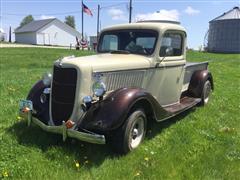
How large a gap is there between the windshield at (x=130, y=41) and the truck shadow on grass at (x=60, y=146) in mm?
1522

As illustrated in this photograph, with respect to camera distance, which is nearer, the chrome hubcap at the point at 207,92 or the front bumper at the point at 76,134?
the front bumper at the point at 76,134

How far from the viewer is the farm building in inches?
2579

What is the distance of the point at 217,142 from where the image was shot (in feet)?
19.5

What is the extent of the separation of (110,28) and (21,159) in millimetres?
3237

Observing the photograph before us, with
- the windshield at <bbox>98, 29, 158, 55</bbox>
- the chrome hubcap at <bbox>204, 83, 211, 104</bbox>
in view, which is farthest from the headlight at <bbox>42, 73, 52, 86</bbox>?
the chrome hubcap at <bbox>204, 83, 211, 104</bbox>

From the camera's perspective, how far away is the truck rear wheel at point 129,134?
5.00 m

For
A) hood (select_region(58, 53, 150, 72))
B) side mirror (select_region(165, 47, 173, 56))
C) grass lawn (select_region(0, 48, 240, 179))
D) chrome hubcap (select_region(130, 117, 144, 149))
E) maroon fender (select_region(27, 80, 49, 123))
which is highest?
side mirror (select_region(165, 47, 173, 56))

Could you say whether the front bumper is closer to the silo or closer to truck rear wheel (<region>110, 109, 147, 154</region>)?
truck rear wheel (<region>110, 109, 147, 154</region>)

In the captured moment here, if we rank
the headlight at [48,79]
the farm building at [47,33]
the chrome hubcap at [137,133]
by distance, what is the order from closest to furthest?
the chrome hubcap at [137,133] < the headlight at [48,79] < the farm building at [47,33]

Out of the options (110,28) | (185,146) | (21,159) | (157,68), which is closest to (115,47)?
(110,28)

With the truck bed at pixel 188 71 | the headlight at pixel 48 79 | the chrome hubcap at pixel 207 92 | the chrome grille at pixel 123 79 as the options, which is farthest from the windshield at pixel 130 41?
the chrome hubcap at pixel 207 92

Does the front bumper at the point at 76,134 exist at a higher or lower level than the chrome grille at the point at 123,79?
lower

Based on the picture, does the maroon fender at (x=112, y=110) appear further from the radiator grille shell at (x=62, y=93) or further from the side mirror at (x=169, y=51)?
the side mirror at (x=169, y=51)

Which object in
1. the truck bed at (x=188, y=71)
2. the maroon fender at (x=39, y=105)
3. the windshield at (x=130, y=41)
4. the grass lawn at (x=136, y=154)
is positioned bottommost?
the grass lawn at (x=136, y=154)
